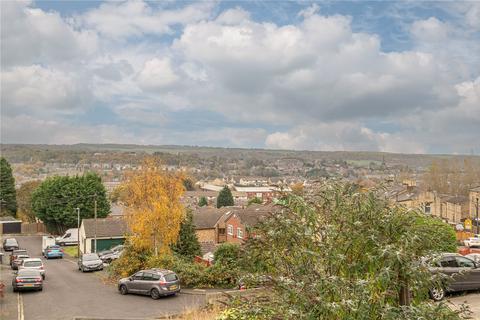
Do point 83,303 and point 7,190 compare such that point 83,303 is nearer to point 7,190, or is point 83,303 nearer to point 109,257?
point 109,257

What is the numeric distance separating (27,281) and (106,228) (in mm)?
27139

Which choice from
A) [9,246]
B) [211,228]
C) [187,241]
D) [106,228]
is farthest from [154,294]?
[9,246]

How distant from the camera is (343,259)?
7914mm

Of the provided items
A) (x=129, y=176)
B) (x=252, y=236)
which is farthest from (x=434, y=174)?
(x=252, y=236)

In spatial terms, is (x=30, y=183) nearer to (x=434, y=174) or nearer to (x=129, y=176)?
(x=129, y=176)

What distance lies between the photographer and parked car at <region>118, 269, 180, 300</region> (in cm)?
2644

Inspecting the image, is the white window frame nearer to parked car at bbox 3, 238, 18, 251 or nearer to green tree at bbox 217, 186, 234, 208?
parked car at bbox 3, 238, 18, 251

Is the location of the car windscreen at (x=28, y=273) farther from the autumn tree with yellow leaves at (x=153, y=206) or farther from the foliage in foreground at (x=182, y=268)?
the autumn tree with yellow leaves at (x=153, y=206)

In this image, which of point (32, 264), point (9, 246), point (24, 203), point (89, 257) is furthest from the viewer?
point (24, 203)

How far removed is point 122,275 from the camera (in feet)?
112

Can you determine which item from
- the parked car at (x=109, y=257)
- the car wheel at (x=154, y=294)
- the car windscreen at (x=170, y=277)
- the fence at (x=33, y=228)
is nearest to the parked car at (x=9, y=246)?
the parked car at (x=109, y=257)

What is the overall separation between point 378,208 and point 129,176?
31.0 metres

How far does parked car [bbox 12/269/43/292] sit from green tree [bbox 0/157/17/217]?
2604 inches

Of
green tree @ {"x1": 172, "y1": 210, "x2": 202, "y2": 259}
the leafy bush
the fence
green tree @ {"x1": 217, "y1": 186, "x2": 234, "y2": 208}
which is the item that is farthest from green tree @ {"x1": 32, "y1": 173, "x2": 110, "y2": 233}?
the leafy bush
